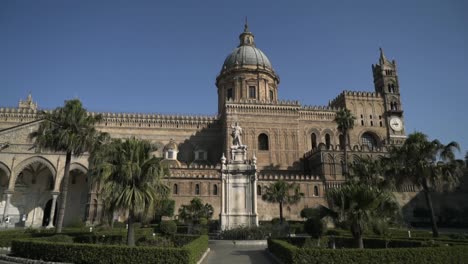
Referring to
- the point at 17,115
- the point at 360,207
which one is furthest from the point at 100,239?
the point at 17,115

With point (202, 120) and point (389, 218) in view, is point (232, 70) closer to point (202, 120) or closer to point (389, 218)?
point (202, 120)

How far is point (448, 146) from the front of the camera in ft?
78.5

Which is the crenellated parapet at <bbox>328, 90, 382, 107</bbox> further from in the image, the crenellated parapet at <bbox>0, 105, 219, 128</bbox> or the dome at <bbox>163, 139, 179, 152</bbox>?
the dome at <bbox>163, 139, 179, 152</bbox>

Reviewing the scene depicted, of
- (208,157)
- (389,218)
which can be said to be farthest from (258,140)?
(389,218)

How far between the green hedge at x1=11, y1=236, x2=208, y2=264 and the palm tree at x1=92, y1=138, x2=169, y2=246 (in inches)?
125

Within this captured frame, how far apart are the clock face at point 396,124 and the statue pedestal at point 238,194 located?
1556 inches

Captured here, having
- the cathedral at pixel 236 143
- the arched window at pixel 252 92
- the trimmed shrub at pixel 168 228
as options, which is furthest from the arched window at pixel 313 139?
the trimmed shrub at pixel 168 228

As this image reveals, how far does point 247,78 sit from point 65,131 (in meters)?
34.8

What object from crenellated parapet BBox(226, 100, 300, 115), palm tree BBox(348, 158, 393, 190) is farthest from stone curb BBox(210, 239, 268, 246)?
crenellated parapet BBox(226, 100, 300, 115)

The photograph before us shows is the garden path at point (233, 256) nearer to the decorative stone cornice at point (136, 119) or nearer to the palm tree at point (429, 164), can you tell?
the palm tree at point (429, 164)

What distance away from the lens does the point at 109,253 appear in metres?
11.2

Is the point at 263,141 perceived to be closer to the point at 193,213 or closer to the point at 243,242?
the point at 193,213

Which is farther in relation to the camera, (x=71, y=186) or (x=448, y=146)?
(x=71, y=186)

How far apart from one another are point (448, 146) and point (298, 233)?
12.7 metres
